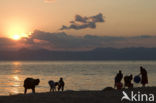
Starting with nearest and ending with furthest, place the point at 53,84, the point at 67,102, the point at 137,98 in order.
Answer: the point at 67,102, the point at 137,98, the point at 53,84

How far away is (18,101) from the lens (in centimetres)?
1688

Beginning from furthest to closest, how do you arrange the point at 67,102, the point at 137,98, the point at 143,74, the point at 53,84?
the point at 53,84 → the point at 143,74 → the point at 137,98 → the point at 67,102

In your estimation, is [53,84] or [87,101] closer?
[87,101]

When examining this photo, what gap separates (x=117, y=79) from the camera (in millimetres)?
23422

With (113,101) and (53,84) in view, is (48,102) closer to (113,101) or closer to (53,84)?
(113,101)

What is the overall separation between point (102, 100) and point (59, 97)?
8.40 ft

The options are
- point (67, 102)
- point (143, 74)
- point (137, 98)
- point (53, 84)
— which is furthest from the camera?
point (53, 84)

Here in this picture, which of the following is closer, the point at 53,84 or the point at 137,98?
the point at 137,98

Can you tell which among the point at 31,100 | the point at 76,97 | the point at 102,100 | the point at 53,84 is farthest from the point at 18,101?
the point at 53,84

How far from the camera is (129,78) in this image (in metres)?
23.7

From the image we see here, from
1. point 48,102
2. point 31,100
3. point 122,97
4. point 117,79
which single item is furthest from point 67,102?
point 117,79

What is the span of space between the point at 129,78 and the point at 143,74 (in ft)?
3.62

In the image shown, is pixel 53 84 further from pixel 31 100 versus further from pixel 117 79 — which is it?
pixel 31 100

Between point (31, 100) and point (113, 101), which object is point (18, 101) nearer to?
point (31, 100)
